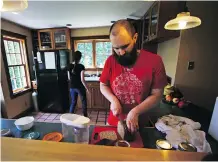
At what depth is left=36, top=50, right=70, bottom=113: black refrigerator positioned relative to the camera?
2.79 metres

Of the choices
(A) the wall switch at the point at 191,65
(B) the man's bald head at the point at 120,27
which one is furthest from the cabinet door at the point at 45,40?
(A) the wall switch at the point at 191,65

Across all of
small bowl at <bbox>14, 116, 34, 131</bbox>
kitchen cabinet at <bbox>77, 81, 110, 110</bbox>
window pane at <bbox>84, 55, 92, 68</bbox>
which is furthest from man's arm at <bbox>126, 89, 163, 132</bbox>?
window pane at <bbox>84, 55, 92, 68</bbox>

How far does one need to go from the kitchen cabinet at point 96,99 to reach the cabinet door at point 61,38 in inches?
49.0

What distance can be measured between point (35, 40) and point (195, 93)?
3.81 meters

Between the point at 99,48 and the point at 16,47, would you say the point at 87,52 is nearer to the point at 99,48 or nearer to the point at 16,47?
the point at 99,48

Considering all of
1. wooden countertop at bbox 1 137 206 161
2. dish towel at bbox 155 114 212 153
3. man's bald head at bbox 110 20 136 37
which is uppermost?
man's bald head at bbox 110 20 136 37

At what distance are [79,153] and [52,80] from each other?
282 cm

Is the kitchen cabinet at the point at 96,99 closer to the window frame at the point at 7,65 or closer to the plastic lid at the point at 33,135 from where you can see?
the window frame at the point at 7,65

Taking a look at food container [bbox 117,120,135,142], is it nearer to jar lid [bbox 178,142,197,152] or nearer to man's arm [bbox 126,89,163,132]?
man's arm [bbox 126,89,163,132]

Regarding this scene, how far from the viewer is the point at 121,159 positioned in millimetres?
314

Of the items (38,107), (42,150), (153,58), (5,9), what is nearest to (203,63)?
(153,58)

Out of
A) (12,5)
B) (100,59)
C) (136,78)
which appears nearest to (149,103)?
(136,78)

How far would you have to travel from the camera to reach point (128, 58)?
0.83 meters

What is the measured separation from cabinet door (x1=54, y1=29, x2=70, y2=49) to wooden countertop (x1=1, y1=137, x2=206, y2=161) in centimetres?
312
